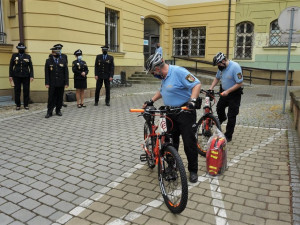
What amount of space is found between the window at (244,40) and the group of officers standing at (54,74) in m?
10.4

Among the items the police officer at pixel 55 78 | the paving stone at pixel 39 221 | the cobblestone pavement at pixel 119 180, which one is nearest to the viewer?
the paving stone at pixel 39 221

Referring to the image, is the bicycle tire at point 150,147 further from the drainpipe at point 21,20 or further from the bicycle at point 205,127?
Answer: the drainpipe at point 21,20

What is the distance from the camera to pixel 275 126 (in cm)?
689

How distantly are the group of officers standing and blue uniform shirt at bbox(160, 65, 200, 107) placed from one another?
4.89 m

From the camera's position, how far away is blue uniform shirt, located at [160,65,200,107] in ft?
11.4

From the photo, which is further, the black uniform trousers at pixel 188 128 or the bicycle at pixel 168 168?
the black uniform trousers at pixel 188 128

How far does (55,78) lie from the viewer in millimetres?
7660

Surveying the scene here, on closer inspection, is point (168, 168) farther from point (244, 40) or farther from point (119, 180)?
point (244, 40)

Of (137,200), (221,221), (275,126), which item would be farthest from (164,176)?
(275,126)

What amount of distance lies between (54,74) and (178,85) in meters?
5.09

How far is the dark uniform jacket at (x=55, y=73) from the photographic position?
7.63m

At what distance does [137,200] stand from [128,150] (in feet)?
5.94

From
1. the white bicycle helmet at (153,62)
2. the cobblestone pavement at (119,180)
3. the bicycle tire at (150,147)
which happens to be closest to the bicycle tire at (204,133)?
the cobblestone pavement at (119,180)

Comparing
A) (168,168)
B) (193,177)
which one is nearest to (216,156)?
(193,177)
